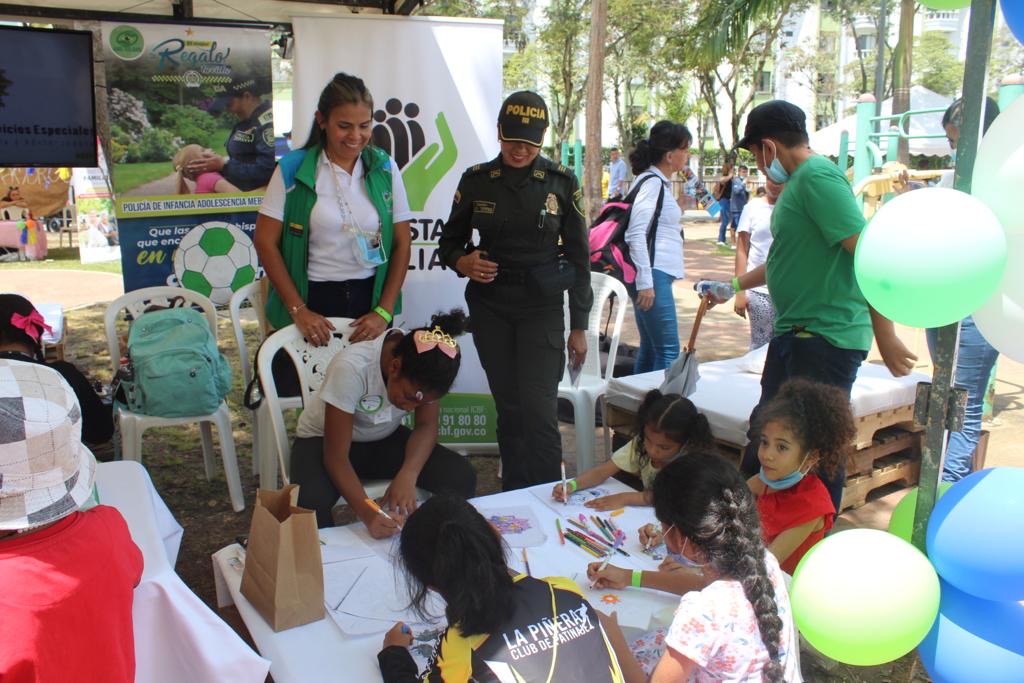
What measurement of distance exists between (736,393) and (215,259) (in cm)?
316

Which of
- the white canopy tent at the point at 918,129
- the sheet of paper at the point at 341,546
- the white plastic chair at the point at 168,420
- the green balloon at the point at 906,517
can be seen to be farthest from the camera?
the white canopy tent at the point at 918,129

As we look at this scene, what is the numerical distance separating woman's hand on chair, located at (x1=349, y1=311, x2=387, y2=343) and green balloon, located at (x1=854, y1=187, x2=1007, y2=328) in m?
1.95

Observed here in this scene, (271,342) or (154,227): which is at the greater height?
(154,227)

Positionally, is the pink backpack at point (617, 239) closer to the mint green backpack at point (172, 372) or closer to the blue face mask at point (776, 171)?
the blue face mask at point (776, 171)

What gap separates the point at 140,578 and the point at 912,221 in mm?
1701

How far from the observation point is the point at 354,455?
2.81 meters

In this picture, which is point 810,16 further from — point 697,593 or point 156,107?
point 697,593

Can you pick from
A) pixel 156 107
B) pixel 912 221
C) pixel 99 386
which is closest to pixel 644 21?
pixel 156 107

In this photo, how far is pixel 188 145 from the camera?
4.82 meters

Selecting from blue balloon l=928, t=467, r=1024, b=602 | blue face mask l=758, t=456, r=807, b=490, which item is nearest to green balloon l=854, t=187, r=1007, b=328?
blue balloon l=928, t=467, r=1024, b=602

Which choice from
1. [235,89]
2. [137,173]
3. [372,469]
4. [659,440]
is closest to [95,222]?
[137,173]

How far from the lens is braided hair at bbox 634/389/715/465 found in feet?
8.46

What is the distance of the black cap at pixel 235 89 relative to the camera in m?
4.84

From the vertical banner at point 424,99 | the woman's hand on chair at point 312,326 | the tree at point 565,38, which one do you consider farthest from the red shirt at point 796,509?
the tree at point 565,38
